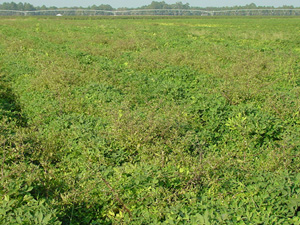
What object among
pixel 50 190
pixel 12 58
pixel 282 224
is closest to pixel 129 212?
pixel 50 190

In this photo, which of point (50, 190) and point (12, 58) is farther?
point (12, 58)

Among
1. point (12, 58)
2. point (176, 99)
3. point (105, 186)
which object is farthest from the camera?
point (12, 58)

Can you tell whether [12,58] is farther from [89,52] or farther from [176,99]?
[176,99]

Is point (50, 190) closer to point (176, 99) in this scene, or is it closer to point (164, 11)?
point (176, 99)

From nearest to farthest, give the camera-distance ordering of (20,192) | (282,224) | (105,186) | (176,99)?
1. (282,224)
2. (20,192)
3. (105,186)
4. (176,99)

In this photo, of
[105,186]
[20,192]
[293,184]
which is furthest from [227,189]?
[20,192]

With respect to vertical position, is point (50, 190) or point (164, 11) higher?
point (164, 11)

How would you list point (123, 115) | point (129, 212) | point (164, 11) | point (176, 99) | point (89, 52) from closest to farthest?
point (129, 212), point (123, 115), point (176, 99), point (89, 52), point (164, 11)

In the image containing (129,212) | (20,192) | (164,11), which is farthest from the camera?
(164,11)

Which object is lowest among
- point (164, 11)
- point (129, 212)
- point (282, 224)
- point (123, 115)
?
point (129, 212)

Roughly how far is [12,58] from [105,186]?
9872 millimetres

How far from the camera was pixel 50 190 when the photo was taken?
12.6 feet

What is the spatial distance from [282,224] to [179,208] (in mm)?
1105

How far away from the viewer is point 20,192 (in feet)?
11.0
